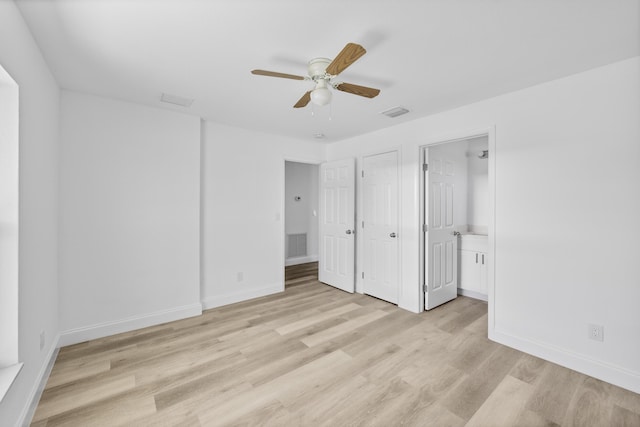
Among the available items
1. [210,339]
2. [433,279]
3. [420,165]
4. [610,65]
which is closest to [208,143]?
[210,339]

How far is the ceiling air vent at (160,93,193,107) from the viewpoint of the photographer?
9.20ft

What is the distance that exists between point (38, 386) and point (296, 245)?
4.79 meters

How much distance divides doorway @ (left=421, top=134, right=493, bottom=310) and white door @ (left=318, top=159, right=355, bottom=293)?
118cm

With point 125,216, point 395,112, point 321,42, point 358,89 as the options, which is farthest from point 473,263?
point 125,216

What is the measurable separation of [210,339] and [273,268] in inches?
62.0

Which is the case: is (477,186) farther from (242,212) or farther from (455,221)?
(242,212)

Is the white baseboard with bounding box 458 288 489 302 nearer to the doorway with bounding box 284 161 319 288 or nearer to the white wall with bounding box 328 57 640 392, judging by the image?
the white wall with bounding box 328 57 640 392

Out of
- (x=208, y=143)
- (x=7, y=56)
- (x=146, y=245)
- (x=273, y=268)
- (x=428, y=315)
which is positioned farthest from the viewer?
(x=273, y=268)

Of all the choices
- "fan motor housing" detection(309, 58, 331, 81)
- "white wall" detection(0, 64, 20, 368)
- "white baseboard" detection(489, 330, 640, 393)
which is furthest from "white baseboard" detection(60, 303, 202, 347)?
"white baseboard" detection(489, 330, 640, 393)

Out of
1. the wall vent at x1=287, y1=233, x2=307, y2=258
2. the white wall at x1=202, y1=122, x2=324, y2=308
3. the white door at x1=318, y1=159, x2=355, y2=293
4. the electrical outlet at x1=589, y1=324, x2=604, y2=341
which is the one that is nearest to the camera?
the electrical outlet at x1=589, y1=324, x2=604, y2=341

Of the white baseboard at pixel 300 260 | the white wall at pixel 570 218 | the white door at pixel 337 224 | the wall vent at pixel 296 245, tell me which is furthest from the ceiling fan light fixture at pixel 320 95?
the white baseboard at pixel 300 260

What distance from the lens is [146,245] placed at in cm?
310

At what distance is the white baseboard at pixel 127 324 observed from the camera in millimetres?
2699

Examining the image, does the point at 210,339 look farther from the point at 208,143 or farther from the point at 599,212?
the point at 599,212
